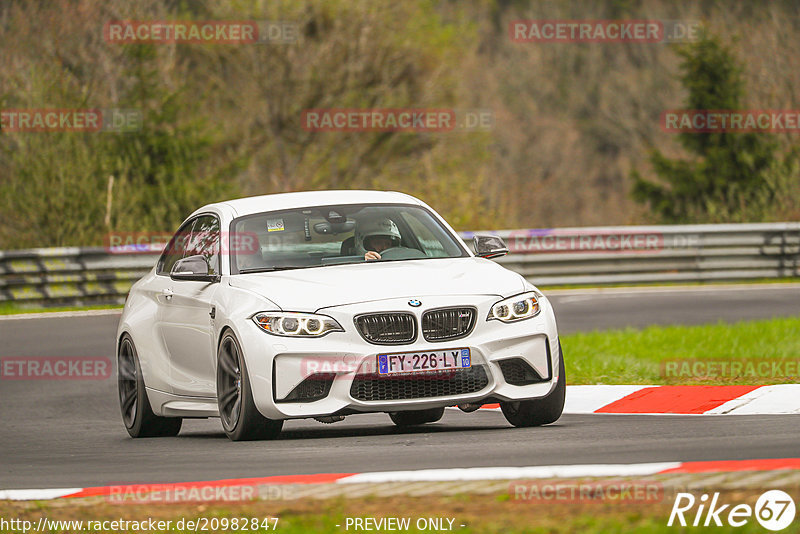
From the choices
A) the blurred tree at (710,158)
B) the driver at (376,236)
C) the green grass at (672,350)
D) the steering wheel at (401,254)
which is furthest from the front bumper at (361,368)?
the blurred tree at (710,158)

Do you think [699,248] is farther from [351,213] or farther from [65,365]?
[351,213]

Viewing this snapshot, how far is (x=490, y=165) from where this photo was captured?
158 feet

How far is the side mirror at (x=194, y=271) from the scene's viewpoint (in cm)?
937

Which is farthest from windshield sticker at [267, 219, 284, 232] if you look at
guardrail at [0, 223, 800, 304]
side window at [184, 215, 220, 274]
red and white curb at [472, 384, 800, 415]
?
guardrail at [0, 223, 800, 304]

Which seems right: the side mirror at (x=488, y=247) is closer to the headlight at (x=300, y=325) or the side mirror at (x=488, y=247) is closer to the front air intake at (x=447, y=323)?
the front air intake at (x=447, y=323)

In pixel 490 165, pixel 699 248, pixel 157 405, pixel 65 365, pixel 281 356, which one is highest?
pixel 281 356

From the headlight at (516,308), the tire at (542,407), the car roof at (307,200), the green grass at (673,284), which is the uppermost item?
the car roof at (307,200)

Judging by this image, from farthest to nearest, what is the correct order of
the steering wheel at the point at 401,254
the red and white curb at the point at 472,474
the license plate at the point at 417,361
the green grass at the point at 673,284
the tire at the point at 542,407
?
the green grass at the point at 673,284, the steering wheel at the point at 401,254, the tire at the point at 542,407, the license plate at the point at 417,361, the red and white curb at the point at 472,474

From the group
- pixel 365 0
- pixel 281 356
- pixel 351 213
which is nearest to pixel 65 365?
pixel 351 213

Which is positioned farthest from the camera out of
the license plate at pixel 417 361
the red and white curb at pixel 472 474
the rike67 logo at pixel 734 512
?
the license plate at pixel 417 361

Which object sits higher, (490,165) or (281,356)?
(281,356)

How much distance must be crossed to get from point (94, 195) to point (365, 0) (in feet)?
50.4

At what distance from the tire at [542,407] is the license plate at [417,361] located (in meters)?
0.76

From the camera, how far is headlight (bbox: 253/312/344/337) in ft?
27.7
